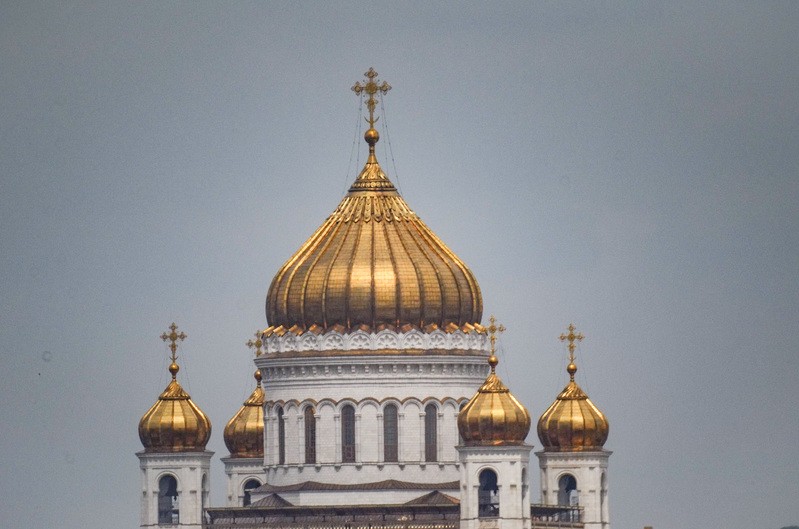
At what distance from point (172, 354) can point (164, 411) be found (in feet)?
9.15

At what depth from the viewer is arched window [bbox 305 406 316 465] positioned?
530ft

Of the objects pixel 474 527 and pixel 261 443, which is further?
pixel 261 443

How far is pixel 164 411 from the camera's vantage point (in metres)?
163

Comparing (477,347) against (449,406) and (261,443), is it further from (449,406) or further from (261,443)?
(261,443)

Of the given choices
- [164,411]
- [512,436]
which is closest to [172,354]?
[164,411]

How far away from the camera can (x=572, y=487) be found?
165625 millimetres

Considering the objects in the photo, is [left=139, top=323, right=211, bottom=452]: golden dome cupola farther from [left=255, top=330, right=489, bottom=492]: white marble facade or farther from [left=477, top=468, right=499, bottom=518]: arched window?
[left=477, top=468, right=499, bottom=518]: arched window

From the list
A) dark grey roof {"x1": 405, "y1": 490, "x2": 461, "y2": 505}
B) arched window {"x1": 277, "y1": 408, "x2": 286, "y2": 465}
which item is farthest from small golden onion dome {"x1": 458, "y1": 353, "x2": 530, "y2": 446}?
arched window {"x1": 277, "y1": 408, "x2": 286, "y2": 465}

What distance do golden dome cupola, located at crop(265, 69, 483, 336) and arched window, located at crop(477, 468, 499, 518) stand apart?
7.13 meters

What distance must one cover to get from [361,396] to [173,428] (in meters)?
7.19

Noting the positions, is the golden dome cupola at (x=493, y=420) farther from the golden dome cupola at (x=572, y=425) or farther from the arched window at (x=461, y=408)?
the golden dome cupola at (x=572, y=425)

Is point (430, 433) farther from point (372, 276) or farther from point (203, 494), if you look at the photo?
point (203, 494)

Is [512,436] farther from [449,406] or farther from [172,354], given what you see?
[172,354]

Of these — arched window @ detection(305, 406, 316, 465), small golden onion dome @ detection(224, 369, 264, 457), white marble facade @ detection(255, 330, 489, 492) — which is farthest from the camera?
small golden onion dome @ detection(224, 369, 264, 457)
